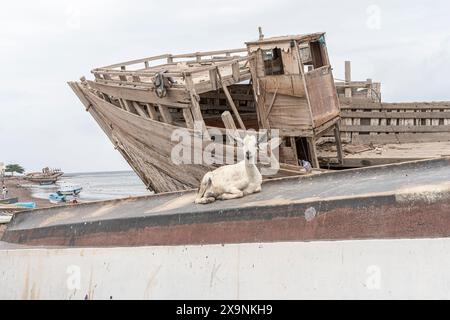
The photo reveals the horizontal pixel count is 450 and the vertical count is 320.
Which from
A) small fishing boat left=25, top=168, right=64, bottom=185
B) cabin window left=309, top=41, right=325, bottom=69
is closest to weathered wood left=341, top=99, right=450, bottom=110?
cabin window left=309, top=41, right=325, bottom=69

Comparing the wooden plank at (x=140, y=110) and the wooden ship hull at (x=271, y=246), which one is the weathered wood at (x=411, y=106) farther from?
the wooden ship hull at (x=271, y=246)

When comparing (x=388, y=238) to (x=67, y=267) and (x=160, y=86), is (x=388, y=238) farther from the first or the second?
(x=160, y=86)

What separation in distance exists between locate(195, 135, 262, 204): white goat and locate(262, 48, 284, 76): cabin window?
563 cm

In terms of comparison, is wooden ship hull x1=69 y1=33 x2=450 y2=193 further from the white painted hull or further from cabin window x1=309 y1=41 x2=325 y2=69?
the white painted hull

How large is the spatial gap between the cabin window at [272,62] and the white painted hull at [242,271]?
6974 millimetres

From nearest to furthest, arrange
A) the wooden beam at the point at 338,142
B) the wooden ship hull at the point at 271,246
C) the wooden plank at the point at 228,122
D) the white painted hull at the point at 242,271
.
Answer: the white painted hull at the point at 242,271 → the wooden ship hull at the point at 271,246 → the wooden plank at the point at 228,122 → the wooden beam at the point at 338,142

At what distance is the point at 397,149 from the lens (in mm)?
13062

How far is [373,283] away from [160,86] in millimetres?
7911

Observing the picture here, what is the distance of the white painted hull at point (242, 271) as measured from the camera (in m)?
4.26

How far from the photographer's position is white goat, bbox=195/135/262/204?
249 inches

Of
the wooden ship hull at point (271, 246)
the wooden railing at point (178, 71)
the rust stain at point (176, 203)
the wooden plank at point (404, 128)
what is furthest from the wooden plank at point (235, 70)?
the rust stain at point (176, 203)

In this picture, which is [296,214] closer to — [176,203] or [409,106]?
[176,203]

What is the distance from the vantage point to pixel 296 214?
530 cm
